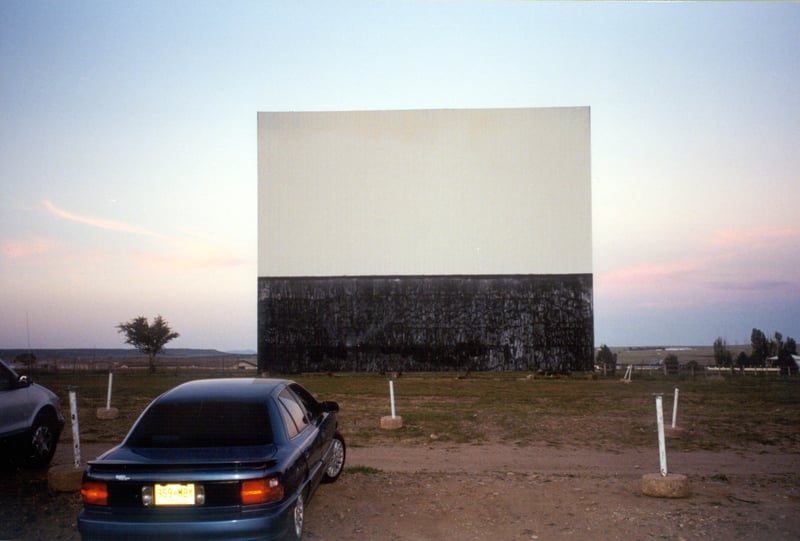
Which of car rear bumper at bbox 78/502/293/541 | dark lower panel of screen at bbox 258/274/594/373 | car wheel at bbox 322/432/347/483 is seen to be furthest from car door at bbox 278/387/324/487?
dark lower panel of screen at bbox 258/274/594/373

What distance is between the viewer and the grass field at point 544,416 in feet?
47.6

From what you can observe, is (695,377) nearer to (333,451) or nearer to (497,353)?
(497,353)

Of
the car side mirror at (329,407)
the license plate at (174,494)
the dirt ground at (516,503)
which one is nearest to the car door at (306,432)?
the dirt ground at (516,503)

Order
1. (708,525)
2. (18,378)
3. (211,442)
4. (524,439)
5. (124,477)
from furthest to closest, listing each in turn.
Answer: (524,439) < (18,378) < (708,525) < (211,442) < (124,477)

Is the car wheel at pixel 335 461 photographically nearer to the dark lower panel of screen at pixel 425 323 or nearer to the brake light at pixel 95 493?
the brake light at pixel 95 493

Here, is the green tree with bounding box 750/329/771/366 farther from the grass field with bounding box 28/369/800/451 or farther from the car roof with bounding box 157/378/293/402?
the car roof with bounding box 157/378/293/402

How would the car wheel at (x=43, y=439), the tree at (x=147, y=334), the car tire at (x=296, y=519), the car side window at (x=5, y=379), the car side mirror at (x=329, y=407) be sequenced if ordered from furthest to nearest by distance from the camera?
the tree at (x=147, y=334) → the car wheel at (x=43, y=439) → the car side window at (x=5, y=379) → the car side mirror at (x=329, y=407) → the car tire at (x=296, y=519)

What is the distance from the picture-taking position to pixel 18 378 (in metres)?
10.2

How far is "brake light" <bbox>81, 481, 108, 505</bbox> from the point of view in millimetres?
5684

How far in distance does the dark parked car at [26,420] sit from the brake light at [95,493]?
4.63 m

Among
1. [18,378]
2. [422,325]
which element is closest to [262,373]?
[422,325]

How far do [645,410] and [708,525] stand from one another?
14.1 m

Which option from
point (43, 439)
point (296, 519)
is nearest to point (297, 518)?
point (296, 519)

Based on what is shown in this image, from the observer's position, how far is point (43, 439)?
10.5 metres
